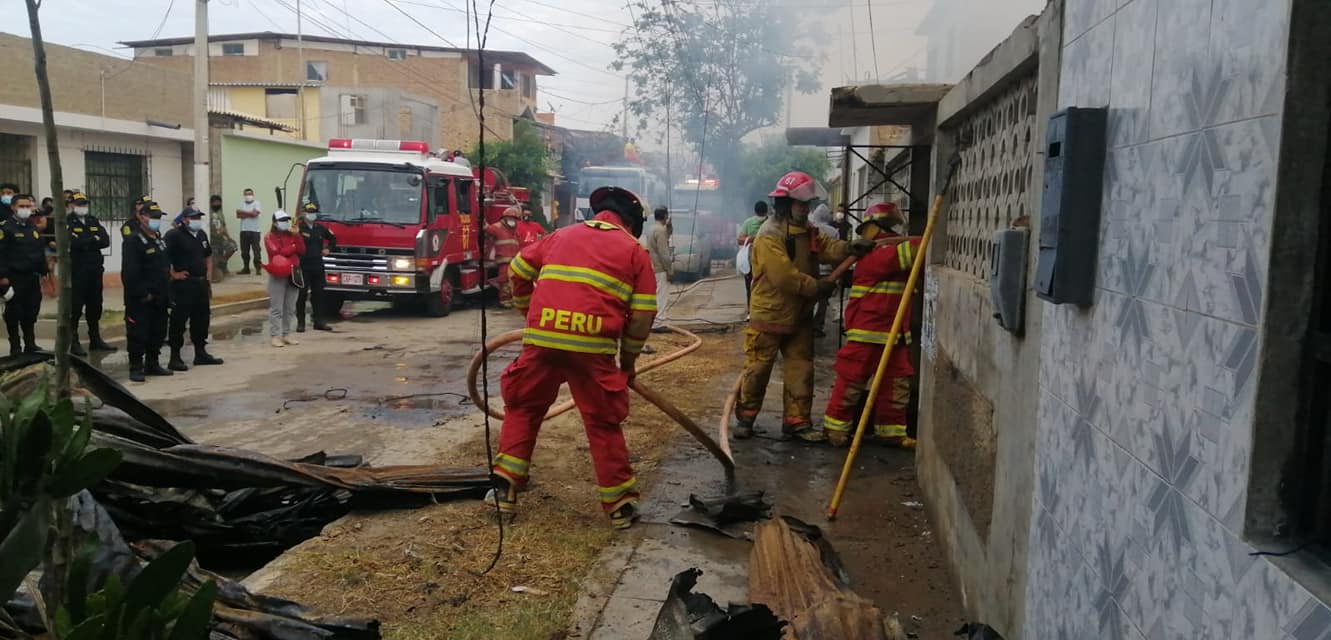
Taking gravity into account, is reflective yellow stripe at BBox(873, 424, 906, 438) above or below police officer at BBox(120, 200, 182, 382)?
below

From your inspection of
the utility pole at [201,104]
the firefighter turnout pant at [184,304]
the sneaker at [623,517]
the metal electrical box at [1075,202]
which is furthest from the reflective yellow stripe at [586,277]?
the utility pole at [201,104]

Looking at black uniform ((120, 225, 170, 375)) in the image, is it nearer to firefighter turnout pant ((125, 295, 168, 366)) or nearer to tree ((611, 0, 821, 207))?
firefighter turnout pant ((125, 295, 168, 366))

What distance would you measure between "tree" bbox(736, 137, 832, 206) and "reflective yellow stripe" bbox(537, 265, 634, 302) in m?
25.4

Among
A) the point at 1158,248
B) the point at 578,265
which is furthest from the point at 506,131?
the point at 1158,248

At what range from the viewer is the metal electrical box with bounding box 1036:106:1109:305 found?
7.47ft

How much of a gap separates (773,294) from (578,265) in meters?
2.30

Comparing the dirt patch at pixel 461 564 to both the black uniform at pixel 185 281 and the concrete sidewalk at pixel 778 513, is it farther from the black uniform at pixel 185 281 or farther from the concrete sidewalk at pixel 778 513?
the black uniform at pixel 185 281

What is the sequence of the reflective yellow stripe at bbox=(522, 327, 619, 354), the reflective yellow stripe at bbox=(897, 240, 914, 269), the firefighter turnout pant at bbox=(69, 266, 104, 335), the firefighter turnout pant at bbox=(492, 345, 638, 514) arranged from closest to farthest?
the reflective yellow stripe at bbox=(522, 327, 619, 354) → the firefighter turnout pant at bbox=(492, 345, 638, 514) → the reflective yellow stripe at bbox=(897, 240, 914, 269) → the firefighter turnout pant at bbox=(69, 266, 104, 335)

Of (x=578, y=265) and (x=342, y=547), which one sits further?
(x=578, y=265)

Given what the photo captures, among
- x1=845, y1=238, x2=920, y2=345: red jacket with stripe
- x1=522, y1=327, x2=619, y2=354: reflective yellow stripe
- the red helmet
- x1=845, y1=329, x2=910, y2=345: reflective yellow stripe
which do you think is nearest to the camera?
x1=522, y1=327, x2=619, y2=354: reflective yellow stripe

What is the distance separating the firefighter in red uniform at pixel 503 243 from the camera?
55.4 ft

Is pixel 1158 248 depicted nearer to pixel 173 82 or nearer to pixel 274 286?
pixel 274 286

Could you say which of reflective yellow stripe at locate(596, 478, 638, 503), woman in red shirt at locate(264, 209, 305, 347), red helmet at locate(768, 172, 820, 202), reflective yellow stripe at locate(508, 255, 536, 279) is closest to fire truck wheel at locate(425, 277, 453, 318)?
woman in red shirt at locate(264, 209, 305, 347)

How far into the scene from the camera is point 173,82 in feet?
67.2
